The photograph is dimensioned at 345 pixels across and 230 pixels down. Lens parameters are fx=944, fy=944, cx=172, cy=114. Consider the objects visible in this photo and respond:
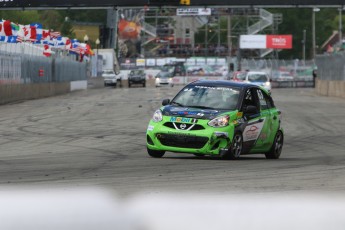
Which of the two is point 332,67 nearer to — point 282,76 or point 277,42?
point 282,76

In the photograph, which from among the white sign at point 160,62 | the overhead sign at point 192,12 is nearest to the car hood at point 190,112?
the white sign at point 160,62

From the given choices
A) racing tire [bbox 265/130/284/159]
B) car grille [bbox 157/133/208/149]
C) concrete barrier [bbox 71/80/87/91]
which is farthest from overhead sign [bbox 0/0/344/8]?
concrete barrier [bbox 71/80/87/91]

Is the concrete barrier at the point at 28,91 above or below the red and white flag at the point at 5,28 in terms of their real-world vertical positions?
below

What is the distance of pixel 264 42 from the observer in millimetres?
142625

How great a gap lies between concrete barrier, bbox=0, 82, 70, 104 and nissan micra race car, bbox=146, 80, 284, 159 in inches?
995

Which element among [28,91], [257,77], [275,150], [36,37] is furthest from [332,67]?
[275,150]

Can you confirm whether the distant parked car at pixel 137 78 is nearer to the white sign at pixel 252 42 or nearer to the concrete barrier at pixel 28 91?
the concrete barrier at pixel 28 91

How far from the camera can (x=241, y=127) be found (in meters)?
16.6

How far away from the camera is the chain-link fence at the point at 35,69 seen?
43.1 meters

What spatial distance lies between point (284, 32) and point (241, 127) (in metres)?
164

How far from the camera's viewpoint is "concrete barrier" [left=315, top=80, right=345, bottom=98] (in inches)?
2126

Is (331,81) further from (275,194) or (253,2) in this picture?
(275,194)

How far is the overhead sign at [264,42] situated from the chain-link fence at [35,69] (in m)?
65.6

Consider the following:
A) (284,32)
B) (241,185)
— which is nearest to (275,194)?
(241,185)
